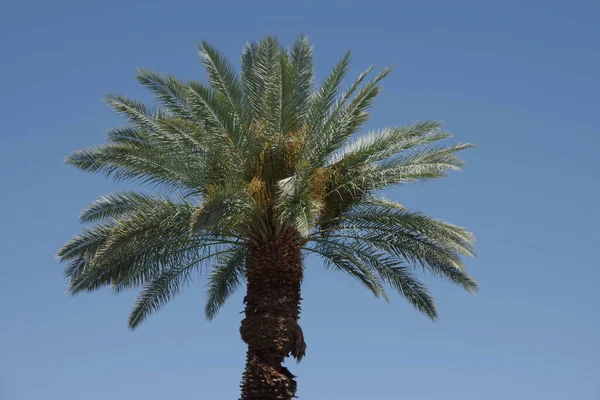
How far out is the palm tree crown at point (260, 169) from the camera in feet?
56.9

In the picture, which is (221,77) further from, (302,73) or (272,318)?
(272,318)

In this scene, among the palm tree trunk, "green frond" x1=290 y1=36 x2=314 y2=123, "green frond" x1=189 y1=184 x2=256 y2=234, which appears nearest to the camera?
"green frond" x1=189 y1=184 x2=256 y2=234

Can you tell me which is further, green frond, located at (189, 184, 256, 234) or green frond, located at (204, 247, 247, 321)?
green frond, located at (204, 247, 247, 321)

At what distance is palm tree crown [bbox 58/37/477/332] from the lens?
17344 mm

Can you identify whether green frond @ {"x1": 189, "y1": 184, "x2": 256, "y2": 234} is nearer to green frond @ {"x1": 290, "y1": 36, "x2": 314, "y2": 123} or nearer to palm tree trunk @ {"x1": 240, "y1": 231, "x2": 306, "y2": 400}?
palm tree trunk @ {"x1": 240, "y1": 231, "x2": 306, "y2": 400}

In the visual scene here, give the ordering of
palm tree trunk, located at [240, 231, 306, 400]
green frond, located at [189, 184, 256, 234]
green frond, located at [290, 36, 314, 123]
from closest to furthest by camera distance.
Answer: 1. green frond, located at [189, 184, 256, 234]
2. palm tree trunk, located at [240, 231, 306, 400]
3. green frond, located at [290, 36, 314, 123]

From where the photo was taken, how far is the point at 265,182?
17812 mm

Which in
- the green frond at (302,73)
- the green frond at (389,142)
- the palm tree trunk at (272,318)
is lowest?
the palm tree trunk at (272,318)

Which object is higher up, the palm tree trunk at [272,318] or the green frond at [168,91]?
the green frond at [168,91]

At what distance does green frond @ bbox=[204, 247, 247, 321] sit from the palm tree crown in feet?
Result: 7.00

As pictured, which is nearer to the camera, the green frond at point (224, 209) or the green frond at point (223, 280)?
the green frond at point (224, 209)

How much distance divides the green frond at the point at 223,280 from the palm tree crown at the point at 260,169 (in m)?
2.13

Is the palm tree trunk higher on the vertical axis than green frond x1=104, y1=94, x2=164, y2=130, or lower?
lower

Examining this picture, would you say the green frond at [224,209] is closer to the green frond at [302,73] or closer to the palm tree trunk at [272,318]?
the palm tree trunk at [272,318]
